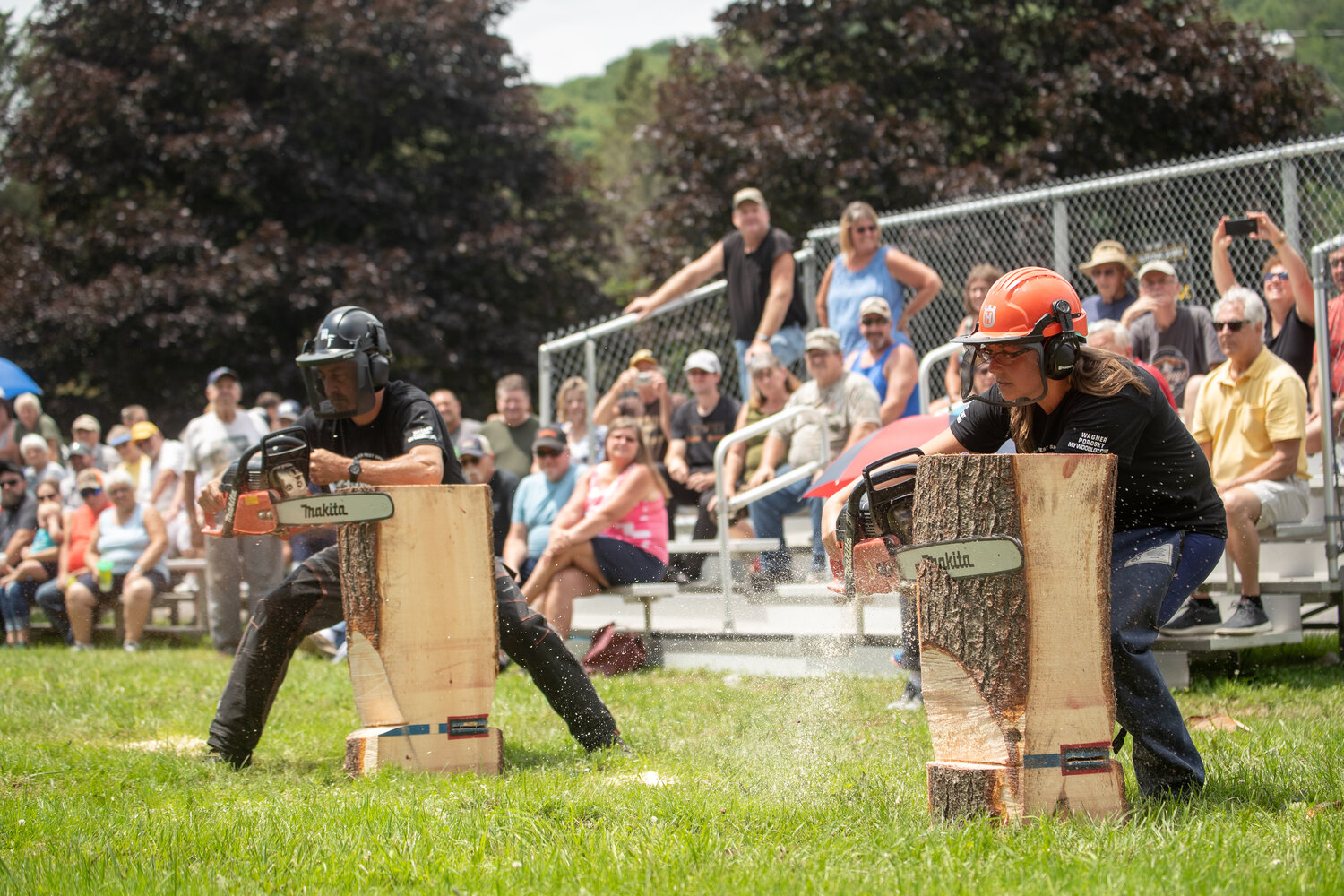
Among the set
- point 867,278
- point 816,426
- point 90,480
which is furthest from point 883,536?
point 90,480

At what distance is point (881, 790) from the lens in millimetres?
4352

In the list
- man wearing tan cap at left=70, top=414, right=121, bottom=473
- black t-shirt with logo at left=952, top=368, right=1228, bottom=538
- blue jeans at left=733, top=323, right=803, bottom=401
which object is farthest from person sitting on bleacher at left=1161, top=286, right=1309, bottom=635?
man wearing tan cap at left=70, top=414, right=121, bottom=473

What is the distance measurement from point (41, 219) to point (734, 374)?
64.2 feet

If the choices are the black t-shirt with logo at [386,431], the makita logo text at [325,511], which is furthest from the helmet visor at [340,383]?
the makita logo text at [325,511]

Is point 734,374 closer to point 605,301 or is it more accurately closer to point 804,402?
point 804,402

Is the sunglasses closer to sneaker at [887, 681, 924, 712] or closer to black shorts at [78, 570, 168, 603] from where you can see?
sneaker at [887, 681, 924, 712]

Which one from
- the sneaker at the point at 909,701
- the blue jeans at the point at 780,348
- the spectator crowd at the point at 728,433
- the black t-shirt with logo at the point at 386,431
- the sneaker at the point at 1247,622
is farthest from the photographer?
the blue jeans at the point at 780,348

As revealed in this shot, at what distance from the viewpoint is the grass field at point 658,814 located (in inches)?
131

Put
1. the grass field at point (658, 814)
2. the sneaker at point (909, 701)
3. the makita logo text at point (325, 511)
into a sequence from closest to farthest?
the grass field at point (658, 814) < the makita logo text at point (325, 511) < the sneaker at point (909, 701)

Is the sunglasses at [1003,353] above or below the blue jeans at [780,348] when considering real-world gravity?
below

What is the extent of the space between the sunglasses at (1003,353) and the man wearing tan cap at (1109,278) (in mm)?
4875

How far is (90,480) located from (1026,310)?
403 inches

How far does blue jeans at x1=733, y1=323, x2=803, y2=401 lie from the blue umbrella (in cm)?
808

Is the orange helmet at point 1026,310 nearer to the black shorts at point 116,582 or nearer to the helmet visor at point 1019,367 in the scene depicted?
the helmet visor at point 1019,367
